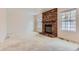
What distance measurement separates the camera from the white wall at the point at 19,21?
8.80 feet

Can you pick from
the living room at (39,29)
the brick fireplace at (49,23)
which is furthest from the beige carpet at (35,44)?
the brick fireplace at (49,23)

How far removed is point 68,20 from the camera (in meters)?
2.70

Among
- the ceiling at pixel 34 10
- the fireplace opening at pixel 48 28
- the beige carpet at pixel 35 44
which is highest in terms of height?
the ceiling at pixel 34 10

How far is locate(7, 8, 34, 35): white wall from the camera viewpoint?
2684 mm

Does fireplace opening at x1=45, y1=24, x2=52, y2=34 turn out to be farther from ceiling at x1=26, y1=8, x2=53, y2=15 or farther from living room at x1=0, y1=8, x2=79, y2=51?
ceiling at x1=26, y1=8, x2=53, y2=15

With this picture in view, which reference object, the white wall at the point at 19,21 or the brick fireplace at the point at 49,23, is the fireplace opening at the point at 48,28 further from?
the white wall at the point at 19,21

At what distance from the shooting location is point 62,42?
8.85 feet

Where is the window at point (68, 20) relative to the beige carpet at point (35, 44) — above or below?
above

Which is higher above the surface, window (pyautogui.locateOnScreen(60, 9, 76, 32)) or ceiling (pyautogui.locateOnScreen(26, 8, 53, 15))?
ceiling (pyautogui.locateOnScreen(26, 8, 53, 15))

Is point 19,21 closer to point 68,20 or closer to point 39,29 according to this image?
point 39,29

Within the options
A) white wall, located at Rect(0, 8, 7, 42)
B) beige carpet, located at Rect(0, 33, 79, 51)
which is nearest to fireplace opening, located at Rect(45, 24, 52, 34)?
beige carpet, located at Rect(0, 33, 79, 51)

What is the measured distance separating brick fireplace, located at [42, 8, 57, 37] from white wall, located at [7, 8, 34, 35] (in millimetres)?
231

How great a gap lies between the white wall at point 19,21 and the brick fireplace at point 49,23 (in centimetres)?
23
